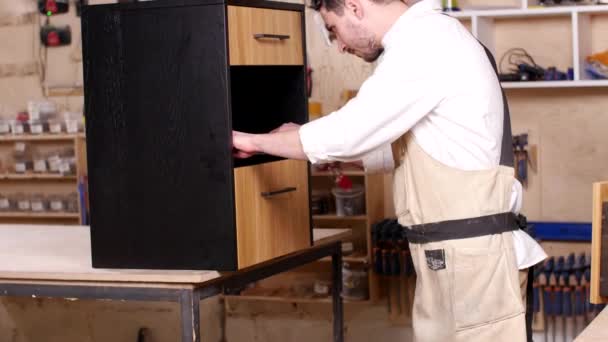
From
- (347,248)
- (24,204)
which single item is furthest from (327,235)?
(24,204)

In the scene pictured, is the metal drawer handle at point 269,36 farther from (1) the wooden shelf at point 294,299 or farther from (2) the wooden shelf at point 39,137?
(2) the wooden shelf at point 39,137

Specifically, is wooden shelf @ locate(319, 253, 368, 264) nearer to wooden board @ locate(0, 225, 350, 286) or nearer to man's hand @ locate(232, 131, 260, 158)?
wooden board @ locate(0, 225, 350, 286)

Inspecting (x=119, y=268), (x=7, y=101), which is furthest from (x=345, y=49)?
(x=7, y=101)

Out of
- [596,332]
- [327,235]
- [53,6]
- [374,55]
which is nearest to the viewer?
[596,332]

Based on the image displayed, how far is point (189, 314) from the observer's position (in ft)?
8.54

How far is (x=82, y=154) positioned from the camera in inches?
233

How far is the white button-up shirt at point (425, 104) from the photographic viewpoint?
7.68 ft

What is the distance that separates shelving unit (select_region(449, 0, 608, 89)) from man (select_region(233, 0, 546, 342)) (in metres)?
2.19

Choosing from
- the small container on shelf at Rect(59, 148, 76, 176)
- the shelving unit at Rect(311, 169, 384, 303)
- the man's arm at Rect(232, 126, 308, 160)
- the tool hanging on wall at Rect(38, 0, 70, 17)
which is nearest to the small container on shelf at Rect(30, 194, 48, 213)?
the small container on shelf at Rect(59, 148, 76, 176)

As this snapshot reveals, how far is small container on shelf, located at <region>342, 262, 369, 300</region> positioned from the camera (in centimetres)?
536

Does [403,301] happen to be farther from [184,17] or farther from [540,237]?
[184,17]

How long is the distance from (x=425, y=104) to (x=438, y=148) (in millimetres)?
137

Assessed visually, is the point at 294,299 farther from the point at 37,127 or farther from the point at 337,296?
the point at 37,127

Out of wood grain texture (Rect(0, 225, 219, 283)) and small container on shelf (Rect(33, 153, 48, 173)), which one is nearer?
wood grain texture (Rect(0, 225, 219, 283))
